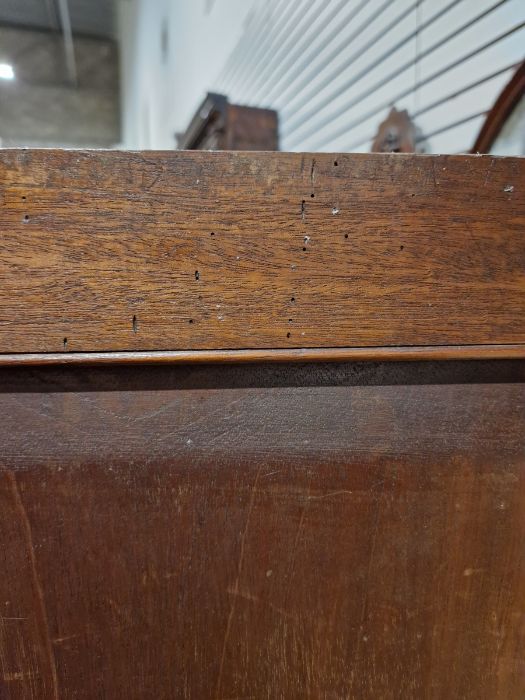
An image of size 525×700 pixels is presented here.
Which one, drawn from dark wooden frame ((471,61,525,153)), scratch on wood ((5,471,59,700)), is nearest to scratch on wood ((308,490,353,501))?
scratch on wood ((5,471,59,700))

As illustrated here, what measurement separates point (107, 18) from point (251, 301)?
22.4 ft

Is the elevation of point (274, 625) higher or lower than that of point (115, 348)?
lower

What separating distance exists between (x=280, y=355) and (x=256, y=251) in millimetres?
98

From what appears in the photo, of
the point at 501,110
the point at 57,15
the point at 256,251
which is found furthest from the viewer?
the point at 57,15

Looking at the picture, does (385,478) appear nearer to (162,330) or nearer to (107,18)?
(162,330)

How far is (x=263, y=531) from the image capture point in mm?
516

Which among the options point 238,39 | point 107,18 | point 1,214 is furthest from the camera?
point 107,18

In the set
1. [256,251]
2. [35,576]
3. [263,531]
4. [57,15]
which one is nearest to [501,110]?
[256,251]

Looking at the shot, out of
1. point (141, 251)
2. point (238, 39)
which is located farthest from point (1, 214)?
point (238, 39)

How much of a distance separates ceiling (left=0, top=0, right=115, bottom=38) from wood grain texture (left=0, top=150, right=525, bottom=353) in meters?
2.99

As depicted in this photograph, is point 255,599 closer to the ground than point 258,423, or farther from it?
closer to the ground

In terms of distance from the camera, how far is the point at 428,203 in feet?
1.61

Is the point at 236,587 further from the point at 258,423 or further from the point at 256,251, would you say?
the point at 256,251

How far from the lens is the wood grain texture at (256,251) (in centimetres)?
45
